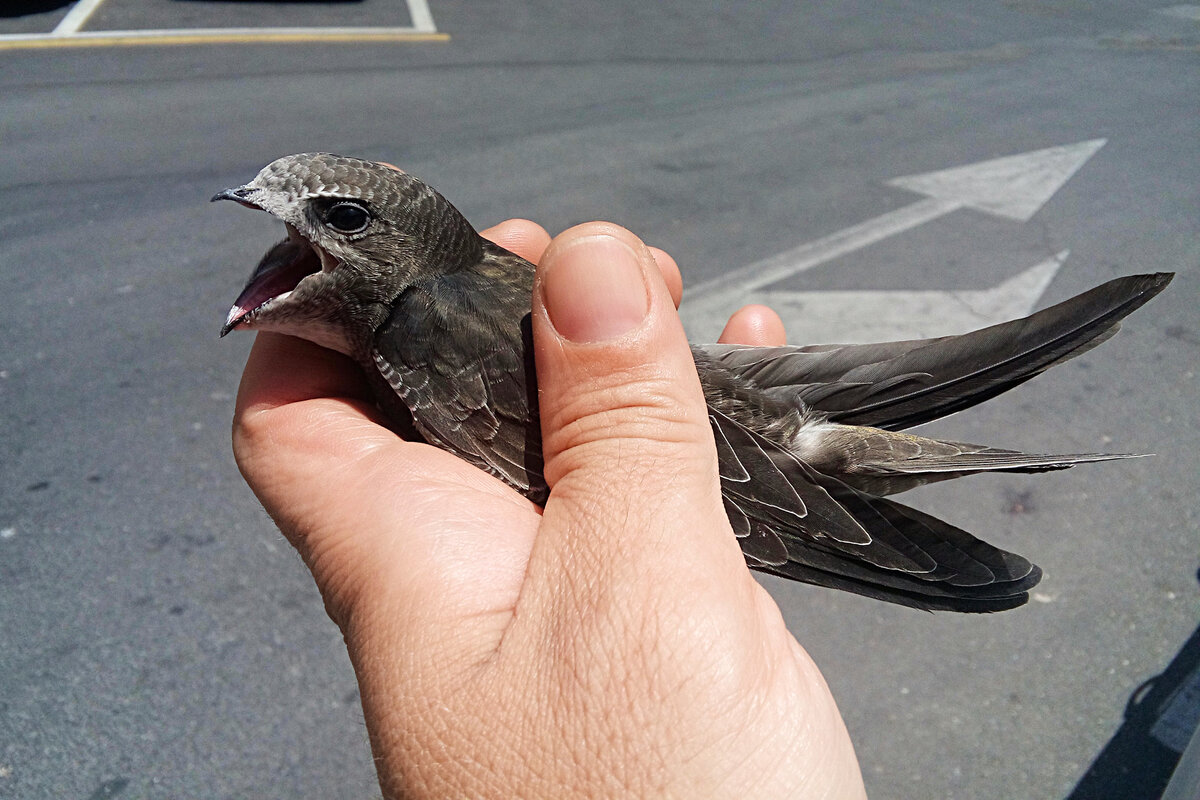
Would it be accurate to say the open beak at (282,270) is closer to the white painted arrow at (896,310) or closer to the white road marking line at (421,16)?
the white painted arrow at (896,310)

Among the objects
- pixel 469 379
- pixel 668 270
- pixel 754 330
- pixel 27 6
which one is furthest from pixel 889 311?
pixel 27 6

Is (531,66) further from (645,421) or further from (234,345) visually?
(645,421)

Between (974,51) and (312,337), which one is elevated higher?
(312,337)

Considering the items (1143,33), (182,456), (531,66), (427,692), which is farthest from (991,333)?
(1143,33)

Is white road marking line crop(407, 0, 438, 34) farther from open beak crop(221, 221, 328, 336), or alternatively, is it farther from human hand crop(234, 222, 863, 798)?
human hand crop(234, 222, 863, 798)

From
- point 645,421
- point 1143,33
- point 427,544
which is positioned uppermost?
point 645,421
